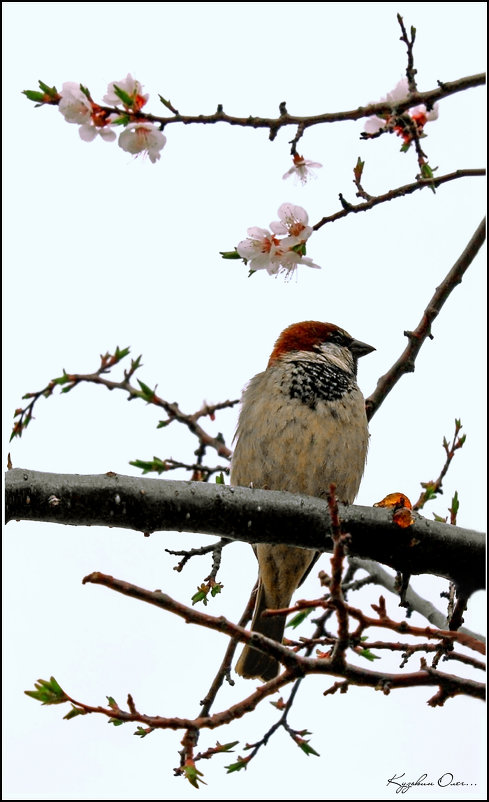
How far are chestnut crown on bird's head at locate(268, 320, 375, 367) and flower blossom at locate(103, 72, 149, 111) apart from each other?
5.76 feet

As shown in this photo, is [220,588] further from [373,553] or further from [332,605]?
[332,605]

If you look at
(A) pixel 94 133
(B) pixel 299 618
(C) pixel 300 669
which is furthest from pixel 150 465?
(C) pixel 300 669

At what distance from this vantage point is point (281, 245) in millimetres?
2514

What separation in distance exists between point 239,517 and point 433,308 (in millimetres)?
1032

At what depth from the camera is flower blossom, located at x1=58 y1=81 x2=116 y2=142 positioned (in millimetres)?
2361

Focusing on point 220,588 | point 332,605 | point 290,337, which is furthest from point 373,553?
point 290,337

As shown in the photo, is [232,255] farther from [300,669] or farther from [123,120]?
[300,669]

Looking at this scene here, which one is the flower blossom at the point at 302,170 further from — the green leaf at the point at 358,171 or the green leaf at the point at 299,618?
the green leaf at the point at 299,618

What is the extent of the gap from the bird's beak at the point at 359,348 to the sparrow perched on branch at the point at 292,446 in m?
0.38

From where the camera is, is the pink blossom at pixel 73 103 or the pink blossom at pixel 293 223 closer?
the pink blossom at pixel 73 103

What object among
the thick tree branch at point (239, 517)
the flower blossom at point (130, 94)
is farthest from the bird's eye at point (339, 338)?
the flower blossom at point (130, 94)

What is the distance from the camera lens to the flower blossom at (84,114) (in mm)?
2361

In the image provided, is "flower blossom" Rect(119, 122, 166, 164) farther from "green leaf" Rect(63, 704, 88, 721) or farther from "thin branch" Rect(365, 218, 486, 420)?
"green leaf" Rect(63, 704, 88, 721)

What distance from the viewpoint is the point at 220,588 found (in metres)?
2.81
